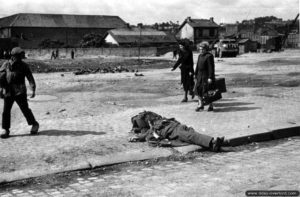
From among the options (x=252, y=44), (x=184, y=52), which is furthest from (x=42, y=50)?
(x=184, y=52)

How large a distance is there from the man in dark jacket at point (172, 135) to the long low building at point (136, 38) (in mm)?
71689

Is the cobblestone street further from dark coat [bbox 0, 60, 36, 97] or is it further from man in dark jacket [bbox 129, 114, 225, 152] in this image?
dark coat [bbox 0, 60, 36, 97]

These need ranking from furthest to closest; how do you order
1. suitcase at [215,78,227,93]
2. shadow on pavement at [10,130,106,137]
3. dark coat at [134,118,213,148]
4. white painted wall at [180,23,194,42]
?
1. white painted wall at [180,23,194,42]
2. suitcase at [215,78,227,93]
3. shadow on pavement at [10,130,106,137]
4. dark coat at [134,118,213,148]

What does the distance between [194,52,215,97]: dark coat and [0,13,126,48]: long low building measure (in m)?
80.2

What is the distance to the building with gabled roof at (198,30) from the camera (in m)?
91.2

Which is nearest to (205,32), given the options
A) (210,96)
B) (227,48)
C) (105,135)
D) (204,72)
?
(227,48)

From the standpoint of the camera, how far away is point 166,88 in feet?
55.1

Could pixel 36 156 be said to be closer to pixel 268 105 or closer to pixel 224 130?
pixel 224 130

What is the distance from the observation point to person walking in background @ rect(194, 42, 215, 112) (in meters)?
9.95

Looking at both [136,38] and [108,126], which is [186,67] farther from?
[136,38]

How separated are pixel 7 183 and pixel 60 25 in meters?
92.4

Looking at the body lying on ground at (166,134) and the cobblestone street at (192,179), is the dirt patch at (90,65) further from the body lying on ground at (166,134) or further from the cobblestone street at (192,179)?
the cobblestone street at (192,179)

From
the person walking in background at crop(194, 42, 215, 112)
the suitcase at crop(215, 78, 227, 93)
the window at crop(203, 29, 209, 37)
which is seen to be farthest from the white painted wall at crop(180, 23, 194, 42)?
the person walking in background at crop(194, 42, 215, 112)

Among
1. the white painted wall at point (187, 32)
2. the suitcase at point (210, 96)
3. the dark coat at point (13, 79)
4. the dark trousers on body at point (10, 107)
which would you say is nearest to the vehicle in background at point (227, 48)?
the suitcase at point (210, 96)
